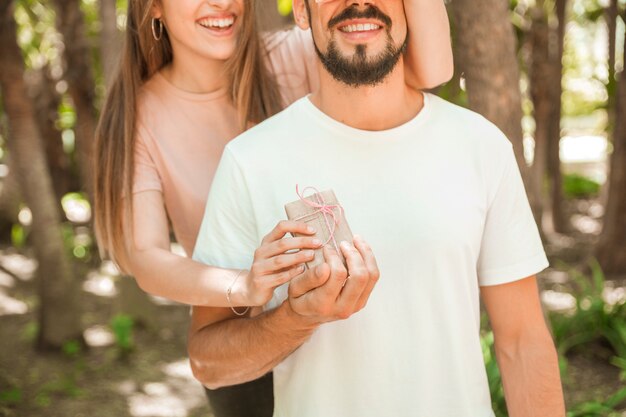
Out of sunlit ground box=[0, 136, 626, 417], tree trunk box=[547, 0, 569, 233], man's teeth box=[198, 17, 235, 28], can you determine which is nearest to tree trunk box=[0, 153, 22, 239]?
sunlit ground box=[0, 136, 626, 417]

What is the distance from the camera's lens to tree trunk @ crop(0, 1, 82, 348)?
19.1 ft

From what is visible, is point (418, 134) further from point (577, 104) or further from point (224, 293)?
point (577, 104)

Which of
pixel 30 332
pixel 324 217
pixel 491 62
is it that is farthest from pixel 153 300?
pixel 324 217

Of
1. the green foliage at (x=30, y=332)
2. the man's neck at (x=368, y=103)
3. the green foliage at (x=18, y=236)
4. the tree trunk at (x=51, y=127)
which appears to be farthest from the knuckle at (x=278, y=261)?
the green foliage at (x=18, y=236)

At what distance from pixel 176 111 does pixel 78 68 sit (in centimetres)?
575

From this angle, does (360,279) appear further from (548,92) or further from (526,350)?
(548,92)

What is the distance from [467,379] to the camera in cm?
209

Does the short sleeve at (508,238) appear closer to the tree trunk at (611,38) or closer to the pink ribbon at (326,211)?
the pink ribbon at (326,211)

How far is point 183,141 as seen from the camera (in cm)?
264

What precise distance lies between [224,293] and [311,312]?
0.31 meters

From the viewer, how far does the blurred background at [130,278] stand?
3.54 meters

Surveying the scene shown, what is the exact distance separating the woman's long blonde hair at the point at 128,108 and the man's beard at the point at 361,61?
0.52 meters

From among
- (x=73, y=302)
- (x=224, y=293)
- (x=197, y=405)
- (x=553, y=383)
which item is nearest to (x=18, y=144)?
(x=73, y=302)

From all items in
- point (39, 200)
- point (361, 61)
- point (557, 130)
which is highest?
point (361, 61)
